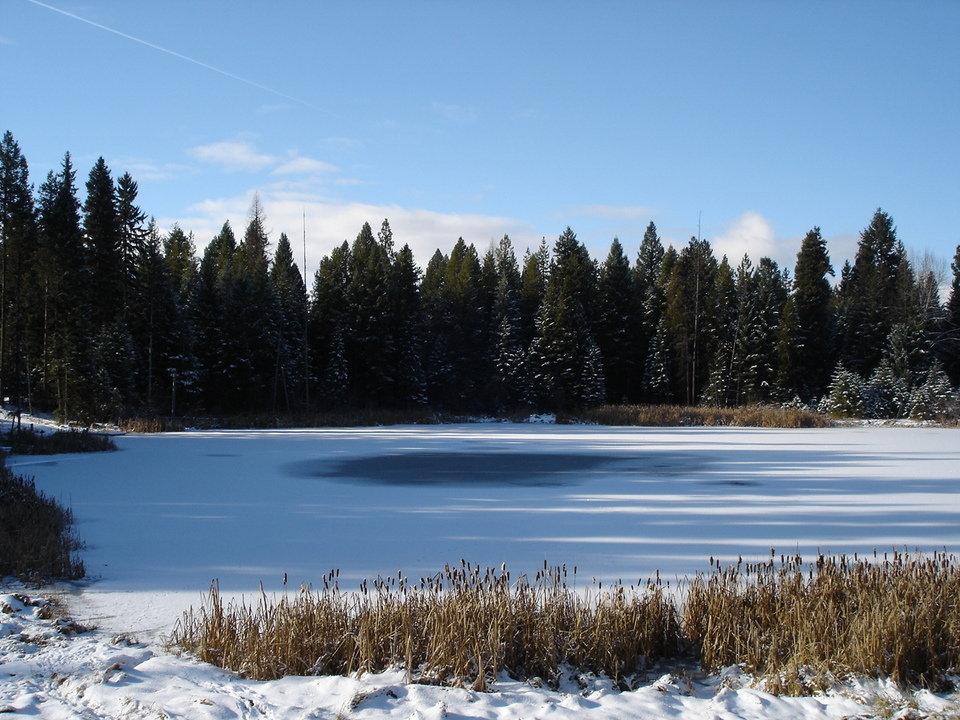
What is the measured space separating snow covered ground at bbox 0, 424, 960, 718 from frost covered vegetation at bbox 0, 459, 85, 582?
26 cm

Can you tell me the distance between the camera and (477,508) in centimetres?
1027

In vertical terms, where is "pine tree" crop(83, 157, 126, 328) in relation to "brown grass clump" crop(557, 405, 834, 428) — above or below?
above

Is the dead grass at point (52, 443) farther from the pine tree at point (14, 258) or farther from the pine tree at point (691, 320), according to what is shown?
the pine tree at point (691, 320)

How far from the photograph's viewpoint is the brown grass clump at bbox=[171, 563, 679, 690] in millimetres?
4508

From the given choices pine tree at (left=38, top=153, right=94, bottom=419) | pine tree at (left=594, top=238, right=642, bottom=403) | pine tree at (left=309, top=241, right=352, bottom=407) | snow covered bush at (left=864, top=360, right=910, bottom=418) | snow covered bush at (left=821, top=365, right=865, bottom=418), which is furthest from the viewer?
pine tree at (left=594, top=238, right=642, bottom=403)

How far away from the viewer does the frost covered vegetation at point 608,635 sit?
446 cm

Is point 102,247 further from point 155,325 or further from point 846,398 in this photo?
point 846,398

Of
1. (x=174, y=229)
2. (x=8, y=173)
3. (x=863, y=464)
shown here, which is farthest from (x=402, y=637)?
(x=174, y=229)

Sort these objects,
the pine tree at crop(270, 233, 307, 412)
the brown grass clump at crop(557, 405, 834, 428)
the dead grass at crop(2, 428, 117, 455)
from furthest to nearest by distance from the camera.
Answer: the pine tree at crop(270, 233, 307, 412) < the brown grass clump at crop(557, 405, 834, 428) < the dead grass at crop(2, 428, 117, 455)

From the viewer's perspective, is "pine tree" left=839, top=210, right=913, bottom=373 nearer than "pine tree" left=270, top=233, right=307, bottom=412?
No

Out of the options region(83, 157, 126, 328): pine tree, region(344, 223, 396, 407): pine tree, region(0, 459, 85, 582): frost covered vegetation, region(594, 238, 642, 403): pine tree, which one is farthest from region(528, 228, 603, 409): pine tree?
region(0, 459, 85, 582): frost covered vegetation

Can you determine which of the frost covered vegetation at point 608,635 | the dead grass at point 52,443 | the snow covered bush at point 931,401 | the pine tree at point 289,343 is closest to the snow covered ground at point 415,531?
the frost covered vegetation at point 608,635

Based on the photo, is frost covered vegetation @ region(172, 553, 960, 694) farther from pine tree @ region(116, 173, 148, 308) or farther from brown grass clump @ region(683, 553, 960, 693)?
pine tree @ region(116, 173, 148, 308)

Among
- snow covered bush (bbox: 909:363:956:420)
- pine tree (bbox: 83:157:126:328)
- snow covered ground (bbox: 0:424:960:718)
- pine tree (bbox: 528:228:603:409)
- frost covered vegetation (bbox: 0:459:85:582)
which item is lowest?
snow covered ground (bbox: 0:424:960:718)
